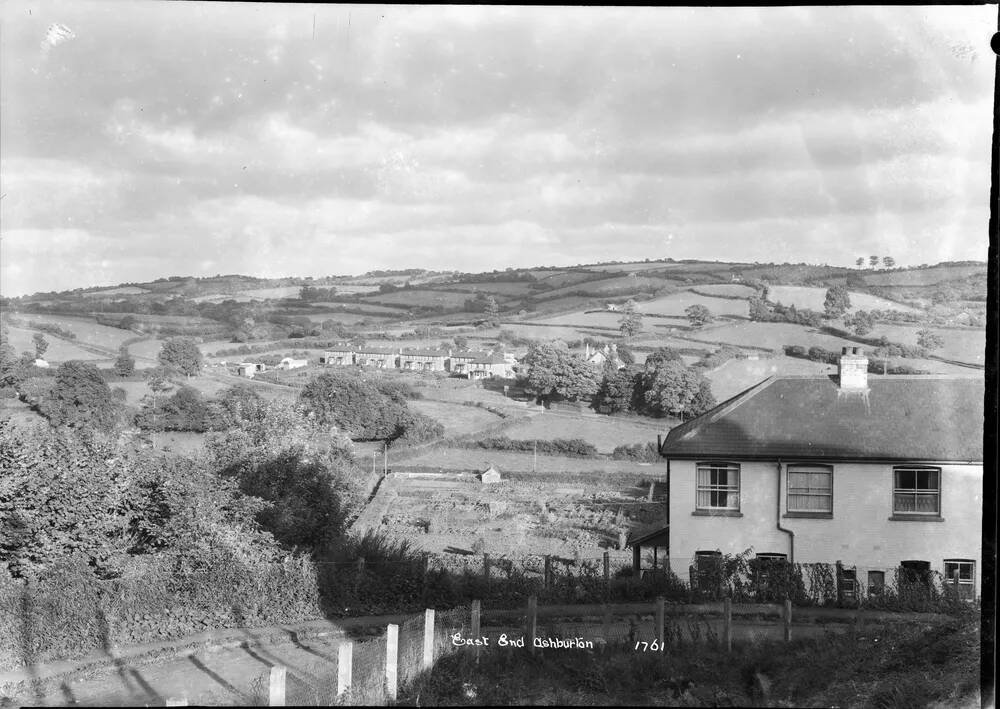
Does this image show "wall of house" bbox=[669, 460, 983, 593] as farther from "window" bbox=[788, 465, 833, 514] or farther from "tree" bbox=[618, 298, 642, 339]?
"tree" bbox=[618, 298, 642, 339]

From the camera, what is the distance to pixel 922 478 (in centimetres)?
389

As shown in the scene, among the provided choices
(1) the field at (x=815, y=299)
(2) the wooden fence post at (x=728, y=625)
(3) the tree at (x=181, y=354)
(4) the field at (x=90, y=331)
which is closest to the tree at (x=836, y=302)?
(1) the field at (x=815, y=299)

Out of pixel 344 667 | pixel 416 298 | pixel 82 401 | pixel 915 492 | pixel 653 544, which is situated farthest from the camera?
pixel 82 401

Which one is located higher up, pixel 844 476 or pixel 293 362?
A: pixel 293 362

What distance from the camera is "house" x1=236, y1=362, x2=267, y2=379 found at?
14.5ft

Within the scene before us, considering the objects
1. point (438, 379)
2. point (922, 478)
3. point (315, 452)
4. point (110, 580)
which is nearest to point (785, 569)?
point (922, 478)

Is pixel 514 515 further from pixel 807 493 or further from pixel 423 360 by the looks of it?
pixel 807 493

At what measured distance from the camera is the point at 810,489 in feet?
13.1

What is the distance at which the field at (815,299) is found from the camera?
12.9ft

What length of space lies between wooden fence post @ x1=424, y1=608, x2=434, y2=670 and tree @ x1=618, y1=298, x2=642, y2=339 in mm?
1504

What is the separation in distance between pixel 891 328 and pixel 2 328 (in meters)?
4.21

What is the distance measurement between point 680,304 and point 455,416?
1.19 m

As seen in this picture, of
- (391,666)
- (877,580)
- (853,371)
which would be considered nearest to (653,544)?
(877,580)

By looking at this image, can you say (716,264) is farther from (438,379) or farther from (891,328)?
(438,379)
